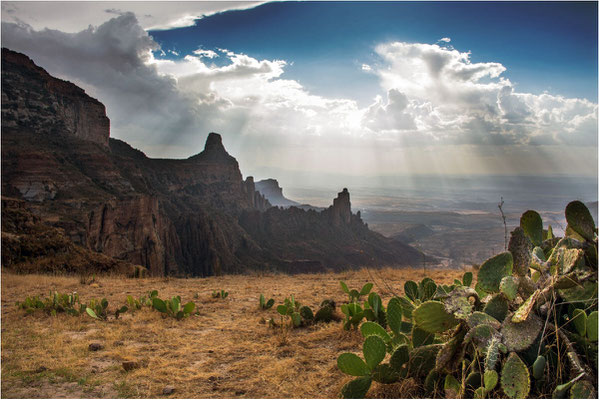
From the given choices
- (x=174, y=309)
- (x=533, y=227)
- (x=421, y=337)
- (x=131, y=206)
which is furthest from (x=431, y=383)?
(x=131, y=206)

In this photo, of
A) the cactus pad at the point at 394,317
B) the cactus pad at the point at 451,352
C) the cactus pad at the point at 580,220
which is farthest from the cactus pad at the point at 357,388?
the cactus pad at the point at 580,220

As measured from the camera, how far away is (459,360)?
290cm

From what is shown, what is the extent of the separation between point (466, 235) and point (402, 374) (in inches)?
4334

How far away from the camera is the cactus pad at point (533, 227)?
3502mm

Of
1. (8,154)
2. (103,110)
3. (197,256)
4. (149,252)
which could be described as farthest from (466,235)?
(8,154)

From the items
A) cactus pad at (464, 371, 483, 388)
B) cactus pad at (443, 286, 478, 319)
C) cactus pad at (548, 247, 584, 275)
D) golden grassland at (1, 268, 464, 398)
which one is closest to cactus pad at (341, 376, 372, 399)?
golden grassland at (1, 268, 464, 398)

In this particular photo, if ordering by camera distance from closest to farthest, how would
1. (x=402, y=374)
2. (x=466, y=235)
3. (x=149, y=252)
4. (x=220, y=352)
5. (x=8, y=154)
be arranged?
(x=402, y=374)
(x=220, y=352)
(x=8, y=154)
(x=149, y=252)
(x=466, y=235)

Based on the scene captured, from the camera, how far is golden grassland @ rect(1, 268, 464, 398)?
3947 millimetres

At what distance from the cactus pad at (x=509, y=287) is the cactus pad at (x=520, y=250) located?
1.23ft

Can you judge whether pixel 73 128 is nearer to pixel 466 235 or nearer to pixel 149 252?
pixel 149 252

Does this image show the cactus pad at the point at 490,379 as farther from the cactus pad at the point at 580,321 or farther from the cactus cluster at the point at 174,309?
the cactus cluster at the point at 174,309

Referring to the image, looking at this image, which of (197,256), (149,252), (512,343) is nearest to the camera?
(512,343)

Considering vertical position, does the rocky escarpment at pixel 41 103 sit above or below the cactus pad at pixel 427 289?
above

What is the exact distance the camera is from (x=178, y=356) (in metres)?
5.00
